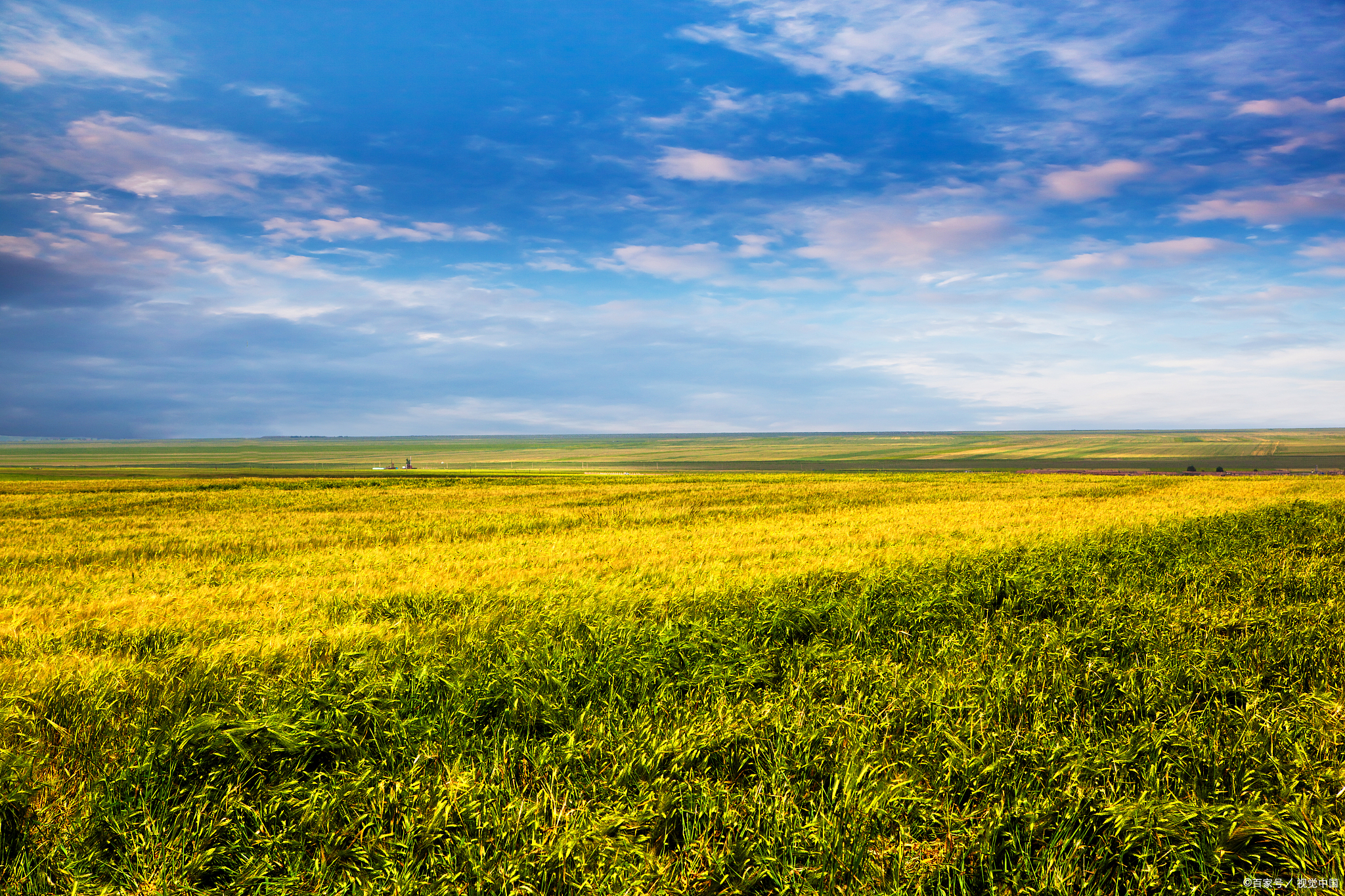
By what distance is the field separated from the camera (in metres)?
3.53

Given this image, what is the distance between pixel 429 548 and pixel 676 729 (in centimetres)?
1027

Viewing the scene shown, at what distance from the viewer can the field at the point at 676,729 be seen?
3533 mm

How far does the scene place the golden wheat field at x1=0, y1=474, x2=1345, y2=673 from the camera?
25.2ft

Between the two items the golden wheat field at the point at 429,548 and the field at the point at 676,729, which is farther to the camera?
the golden wheat field at the point at 429,548

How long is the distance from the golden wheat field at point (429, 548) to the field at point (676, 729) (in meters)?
0.13

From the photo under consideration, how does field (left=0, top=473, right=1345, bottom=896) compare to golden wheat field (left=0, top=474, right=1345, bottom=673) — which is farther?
golden wheat field (left=0, top=474, right=1345, bottom=673)

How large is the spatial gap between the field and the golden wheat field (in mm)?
132

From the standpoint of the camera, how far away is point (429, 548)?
44.5ft

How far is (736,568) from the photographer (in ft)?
33.8

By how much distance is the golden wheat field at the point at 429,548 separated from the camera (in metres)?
7.70

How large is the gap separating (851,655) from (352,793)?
449 cm

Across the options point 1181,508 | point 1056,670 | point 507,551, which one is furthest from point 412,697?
point 1181,508

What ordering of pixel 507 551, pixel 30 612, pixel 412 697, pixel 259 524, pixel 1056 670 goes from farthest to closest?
pixel 259 524
pixel 507 551
pixel 30 612
pixel 1056 670
pixel 412 697

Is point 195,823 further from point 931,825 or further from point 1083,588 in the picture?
point 1083,588
